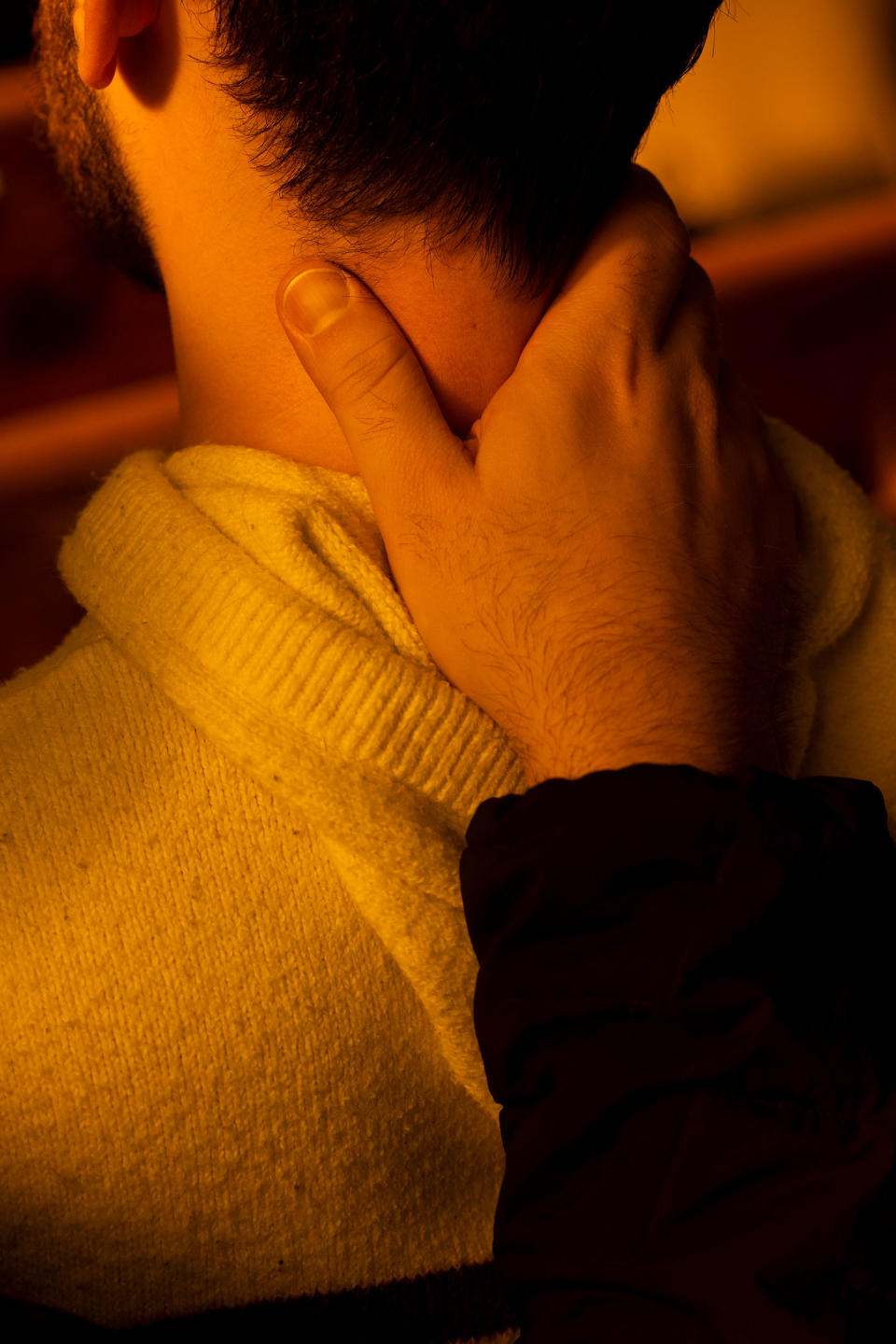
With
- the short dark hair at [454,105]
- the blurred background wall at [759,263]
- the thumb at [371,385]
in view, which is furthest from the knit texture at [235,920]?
the blurred background wall at [759,263]

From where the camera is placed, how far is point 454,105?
509 millimetres

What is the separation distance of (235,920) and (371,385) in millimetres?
278

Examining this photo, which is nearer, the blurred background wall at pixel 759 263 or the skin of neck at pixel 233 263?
the skin of neck at pixel 233 263

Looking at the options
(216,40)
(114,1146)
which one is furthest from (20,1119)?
(216,40)

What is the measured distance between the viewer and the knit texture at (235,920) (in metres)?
0.52

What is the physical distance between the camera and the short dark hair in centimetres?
48

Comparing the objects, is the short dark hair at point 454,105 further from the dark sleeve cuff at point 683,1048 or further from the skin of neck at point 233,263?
the dark sleeve cuff at point 683,1048

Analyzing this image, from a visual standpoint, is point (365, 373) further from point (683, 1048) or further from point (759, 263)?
point (759, 263)

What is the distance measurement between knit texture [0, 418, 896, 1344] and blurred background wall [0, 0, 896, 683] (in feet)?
2.64

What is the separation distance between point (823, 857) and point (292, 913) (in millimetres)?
253

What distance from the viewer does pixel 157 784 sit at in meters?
0.54

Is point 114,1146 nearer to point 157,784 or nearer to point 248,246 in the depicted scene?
point 157,784

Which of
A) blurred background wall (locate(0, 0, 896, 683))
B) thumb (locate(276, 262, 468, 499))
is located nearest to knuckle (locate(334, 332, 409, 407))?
thumb (locate(276, 262, 468, 499))

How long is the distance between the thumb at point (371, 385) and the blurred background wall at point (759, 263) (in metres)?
0.78
